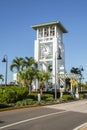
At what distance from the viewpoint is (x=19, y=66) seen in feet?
218

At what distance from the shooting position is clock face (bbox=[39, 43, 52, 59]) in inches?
3157

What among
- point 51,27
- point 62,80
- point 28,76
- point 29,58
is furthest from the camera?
point 51,27

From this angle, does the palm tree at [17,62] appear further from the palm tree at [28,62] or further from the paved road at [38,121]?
the paved road at [38,121]

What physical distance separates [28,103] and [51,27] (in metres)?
57.7

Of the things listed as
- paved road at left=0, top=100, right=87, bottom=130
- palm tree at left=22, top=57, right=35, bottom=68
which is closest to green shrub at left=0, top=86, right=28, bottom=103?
paved road at left=0, top=100, right=87, bottom=130

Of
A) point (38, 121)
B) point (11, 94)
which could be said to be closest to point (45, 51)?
point (11, 94)

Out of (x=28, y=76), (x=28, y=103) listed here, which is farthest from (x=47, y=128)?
(x=28, y=76)

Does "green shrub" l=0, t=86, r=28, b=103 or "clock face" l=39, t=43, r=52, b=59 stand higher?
"clock face" l=39, t=43, r=52, b=59

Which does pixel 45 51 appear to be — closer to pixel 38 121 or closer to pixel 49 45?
pixel 49 45

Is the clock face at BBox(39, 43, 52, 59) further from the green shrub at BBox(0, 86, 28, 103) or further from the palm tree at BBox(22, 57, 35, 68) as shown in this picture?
the green shrub at BBox(0, 86, 28, 103)

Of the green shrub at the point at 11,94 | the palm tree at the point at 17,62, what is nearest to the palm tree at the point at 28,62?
the palm tree at the point at 17,62

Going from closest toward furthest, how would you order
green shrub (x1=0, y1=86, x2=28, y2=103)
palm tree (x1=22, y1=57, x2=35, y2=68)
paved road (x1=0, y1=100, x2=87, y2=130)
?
paved road (x1=0, y1=100, x2=87, y2=130) < green shrub (x1=0, y1=86, x2=28, y2=103) < palm tree (x1=22, y1=57, x2=35, y2=68)

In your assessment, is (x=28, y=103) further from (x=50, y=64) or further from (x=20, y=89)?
(x=50, y=64)

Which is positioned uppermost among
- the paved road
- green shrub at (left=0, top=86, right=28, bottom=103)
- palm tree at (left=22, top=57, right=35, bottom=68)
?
palm tree at (left=22, top=57, right=35, bottom=68)
